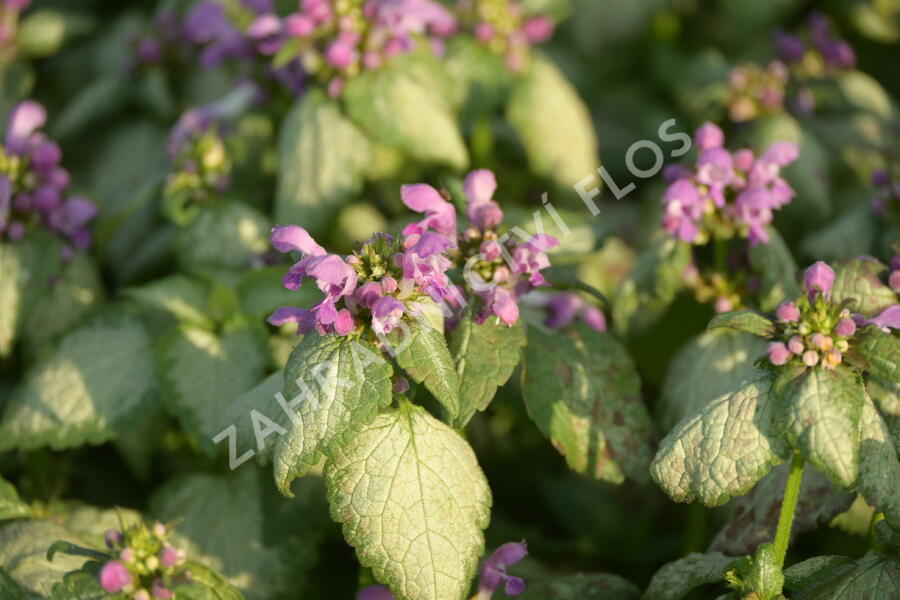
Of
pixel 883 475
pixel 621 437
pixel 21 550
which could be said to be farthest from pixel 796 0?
pixel 21 550

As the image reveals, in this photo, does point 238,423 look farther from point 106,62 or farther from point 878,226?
point 106,62

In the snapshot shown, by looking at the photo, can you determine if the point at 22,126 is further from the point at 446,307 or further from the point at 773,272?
the point at 773,272

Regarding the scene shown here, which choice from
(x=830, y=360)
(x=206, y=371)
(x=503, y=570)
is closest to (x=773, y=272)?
(x=830, y=360)

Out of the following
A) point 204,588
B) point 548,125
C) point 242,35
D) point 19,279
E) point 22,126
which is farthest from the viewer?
point 548,125

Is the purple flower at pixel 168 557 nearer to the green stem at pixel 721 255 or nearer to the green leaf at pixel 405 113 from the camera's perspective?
the green leaf at pixel 405 113

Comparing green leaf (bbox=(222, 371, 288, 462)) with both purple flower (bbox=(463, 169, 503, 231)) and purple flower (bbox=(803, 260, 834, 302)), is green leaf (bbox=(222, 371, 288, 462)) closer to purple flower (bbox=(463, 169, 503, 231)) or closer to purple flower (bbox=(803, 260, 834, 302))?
purple flower (bbox=(463, 169, 503, 231))
